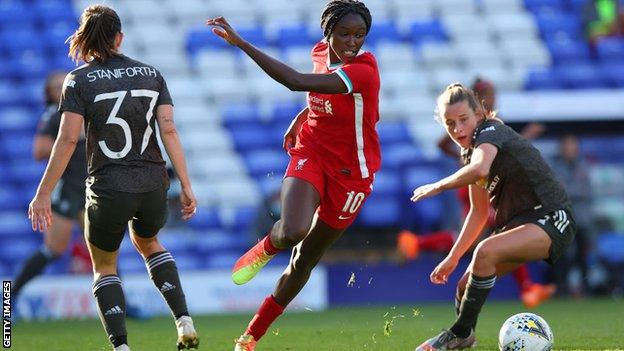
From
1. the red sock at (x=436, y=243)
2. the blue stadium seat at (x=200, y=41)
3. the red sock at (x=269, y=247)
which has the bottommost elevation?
the red sock at (x=436, y=243)

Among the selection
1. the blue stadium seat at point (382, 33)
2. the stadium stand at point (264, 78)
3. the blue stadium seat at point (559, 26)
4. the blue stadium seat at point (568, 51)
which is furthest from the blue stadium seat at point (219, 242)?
the blue stadium seat at point (559, 26)

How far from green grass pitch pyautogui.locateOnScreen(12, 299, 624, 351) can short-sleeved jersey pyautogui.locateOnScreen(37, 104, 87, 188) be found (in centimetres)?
134

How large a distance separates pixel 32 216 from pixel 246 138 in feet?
32.0

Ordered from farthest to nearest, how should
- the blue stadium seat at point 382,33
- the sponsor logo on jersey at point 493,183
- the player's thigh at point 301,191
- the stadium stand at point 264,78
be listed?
the blue stadium seat at point 382,33, the stadium stand at point 264,78, the sponsor logo on jersey at point 493,183, the player's thigh at point 301,191

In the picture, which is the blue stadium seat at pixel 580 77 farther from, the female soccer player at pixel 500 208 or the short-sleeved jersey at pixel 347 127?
the short-sleeved jersey at pixel 347 127

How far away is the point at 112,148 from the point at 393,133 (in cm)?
980

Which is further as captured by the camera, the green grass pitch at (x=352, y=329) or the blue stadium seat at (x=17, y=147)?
the blue stadium seat at (x=17, y=147)

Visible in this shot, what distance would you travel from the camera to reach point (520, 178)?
6828mm

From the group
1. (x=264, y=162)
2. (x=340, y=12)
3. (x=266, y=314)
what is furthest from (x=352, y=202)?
(x=264, y=162)

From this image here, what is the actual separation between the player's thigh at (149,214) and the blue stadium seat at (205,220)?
8.16 m

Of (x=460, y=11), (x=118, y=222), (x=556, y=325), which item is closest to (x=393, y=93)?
(x=460, y=11)

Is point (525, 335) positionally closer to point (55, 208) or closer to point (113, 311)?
point (113, 311)

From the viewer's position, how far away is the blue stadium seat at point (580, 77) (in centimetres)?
1630

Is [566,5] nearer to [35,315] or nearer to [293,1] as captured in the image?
[293,1]
